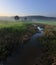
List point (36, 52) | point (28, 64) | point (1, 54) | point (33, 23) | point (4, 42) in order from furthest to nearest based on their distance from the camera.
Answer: point (33, 23) < point (4, 42) < point (36, 52) < point (1, 54) < point (28, 64)

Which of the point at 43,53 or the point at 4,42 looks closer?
the point at 43,53

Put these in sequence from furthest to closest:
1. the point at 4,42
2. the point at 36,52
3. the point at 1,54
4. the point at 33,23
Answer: the point at 33,23
the point at 4,42
the point at 36,52
the point at 1,54

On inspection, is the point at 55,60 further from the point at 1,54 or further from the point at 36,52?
the point at 1,54

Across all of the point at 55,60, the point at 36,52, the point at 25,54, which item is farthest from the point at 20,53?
the point at 55,60

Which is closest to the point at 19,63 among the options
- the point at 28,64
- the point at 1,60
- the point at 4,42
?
the point at 28,64

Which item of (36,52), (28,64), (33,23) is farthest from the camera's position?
(33,23)

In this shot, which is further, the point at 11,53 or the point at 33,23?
the point at 33,23

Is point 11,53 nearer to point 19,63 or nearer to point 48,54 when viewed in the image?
point 19,63

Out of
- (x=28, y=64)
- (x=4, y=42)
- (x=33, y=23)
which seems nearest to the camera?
(x=28, y=64)
